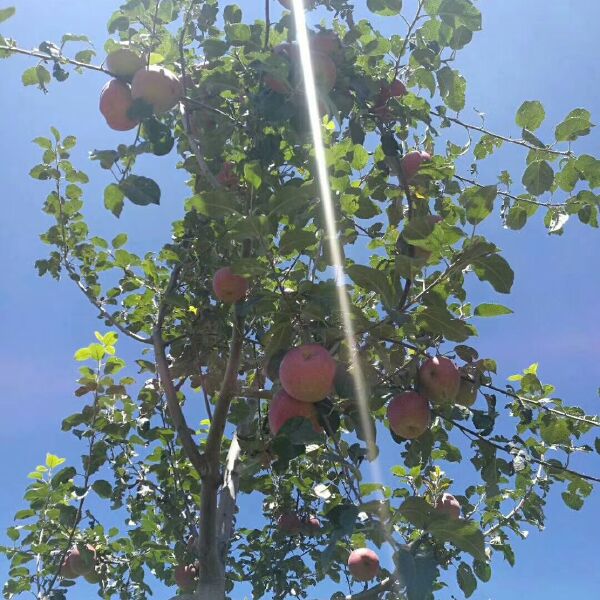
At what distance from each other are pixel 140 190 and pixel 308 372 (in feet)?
2.85

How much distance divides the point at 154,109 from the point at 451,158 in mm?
1530

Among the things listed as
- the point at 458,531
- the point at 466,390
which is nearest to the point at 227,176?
the point at 466,390

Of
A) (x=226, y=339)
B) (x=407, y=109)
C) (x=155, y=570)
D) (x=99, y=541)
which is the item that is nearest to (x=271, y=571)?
(x=155, y=570)

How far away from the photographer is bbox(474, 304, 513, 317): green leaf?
2213mm

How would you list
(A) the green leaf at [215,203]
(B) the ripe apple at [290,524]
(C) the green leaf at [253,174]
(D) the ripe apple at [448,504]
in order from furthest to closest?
(B) the ripe apple at [290,524] → (D) the ripe apple at [448,504] → (C) the green leaf at [253,174] → (A) the green leaf at [215,203]

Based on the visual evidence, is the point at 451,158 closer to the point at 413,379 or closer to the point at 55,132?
the point at 413,379

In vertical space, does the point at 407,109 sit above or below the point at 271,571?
above

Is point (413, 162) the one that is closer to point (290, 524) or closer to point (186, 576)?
point (290, 524)

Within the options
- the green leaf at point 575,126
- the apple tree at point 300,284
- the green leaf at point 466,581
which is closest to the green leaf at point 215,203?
the apple tree at point 300,284

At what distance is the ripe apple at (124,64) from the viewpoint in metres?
2.40

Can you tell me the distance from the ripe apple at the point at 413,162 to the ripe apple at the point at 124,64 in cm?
126

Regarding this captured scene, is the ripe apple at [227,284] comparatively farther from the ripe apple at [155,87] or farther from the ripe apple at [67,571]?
the ripe apple at [67,571]

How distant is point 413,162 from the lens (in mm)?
2904

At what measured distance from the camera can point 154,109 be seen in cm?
234
